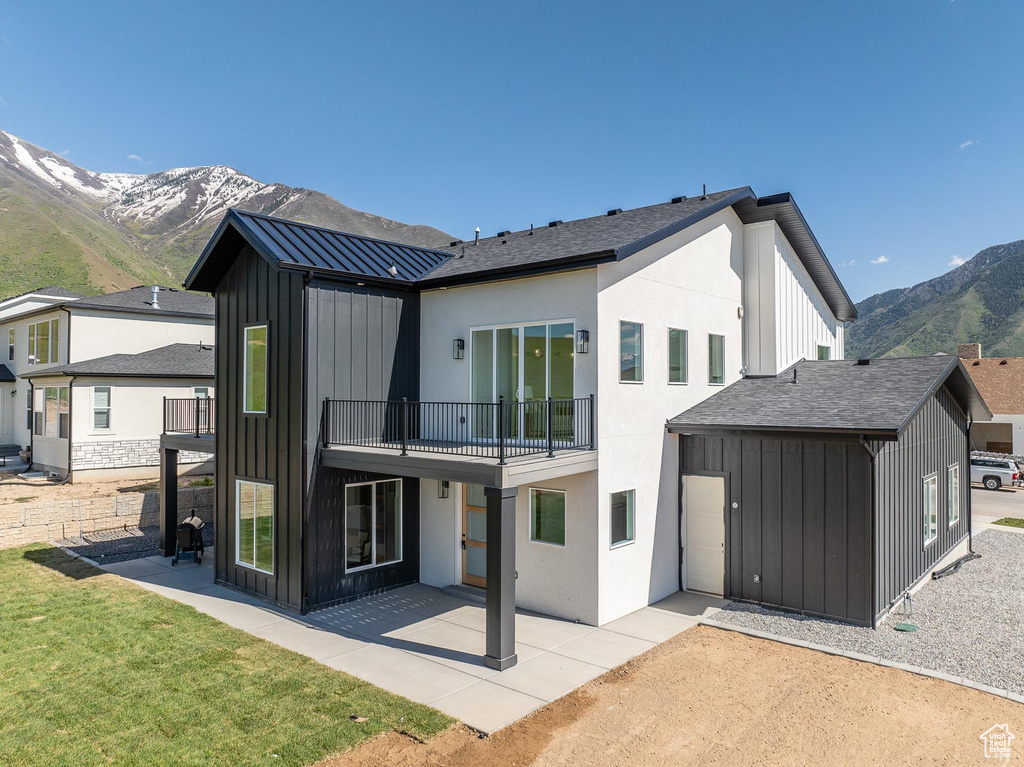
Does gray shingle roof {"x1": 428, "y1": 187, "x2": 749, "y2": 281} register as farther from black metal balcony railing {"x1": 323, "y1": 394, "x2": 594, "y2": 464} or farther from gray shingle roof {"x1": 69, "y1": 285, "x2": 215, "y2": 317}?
gray shingle roof {"x1": 69, "y1": 285, "x2": 215, "y2": 317}

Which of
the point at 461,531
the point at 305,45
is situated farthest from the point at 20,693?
the point at 305,45

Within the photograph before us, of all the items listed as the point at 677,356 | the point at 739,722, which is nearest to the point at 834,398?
the point at 677,356

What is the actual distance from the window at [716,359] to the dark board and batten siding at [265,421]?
24.9 feet

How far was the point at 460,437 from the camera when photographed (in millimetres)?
10602

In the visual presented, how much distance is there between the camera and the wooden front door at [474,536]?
10266mm

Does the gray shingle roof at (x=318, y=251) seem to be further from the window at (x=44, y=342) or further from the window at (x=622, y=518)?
the window at (x=44, y=342)

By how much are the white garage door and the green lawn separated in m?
5.96

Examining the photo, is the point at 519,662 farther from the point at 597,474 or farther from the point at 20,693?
the point at 20,693

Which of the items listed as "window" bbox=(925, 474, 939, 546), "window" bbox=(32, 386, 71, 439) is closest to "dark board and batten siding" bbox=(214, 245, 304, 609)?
"window" bbox=(925, 474, 939, 546)

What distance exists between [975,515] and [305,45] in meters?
25.8

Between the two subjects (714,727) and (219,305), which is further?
(219,305)

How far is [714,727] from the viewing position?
5.92 meters

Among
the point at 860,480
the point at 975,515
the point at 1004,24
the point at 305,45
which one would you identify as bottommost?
the point at 975,515

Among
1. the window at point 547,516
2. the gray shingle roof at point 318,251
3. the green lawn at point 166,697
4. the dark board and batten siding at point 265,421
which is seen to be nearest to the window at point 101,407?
the gray shingle roof at point 318,251
